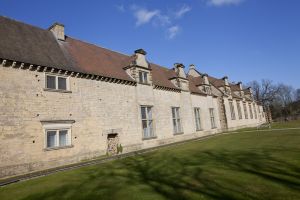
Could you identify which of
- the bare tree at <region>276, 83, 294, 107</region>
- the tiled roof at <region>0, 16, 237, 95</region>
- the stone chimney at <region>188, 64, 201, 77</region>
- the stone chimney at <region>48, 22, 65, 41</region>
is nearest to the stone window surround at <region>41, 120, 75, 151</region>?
the tiled roof at <region>0, 16, 237, 95</region>

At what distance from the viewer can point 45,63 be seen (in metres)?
15.4

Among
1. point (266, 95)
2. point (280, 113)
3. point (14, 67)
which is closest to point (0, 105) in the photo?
point (14, 67)

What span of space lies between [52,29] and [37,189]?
1528 cm

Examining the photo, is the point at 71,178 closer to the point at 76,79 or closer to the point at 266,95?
the point at 76,79

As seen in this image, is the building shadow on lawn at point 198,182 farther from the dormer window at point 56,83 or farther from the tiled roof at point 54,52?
the tiled roof at point 54,52

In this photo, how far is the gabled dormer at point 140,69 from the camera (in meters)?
22.7

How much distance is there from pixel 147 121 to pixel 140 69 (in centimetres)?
526

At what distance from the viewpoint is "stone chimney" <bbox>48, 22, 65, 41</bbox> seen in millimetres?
19925

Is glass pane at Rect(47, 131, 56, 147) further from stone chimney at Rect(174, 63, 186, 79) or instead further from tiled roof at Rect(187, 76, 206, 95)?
tiled roof at Rect(187, 76, 206, 95)

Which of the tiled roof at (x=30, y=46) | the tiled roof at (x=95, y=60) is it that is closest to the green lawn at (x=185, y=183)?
the tiled roof at (x=30, y=46)

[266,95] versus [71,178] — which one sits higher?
[266,95]

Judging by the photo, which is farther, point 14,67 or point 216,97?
point 216,97

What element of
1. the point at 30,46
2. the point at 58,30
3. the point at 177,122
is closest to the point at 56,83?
the point at 30,46

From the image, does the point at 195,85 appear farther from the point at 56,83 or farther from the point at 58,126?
the point at 58,126
